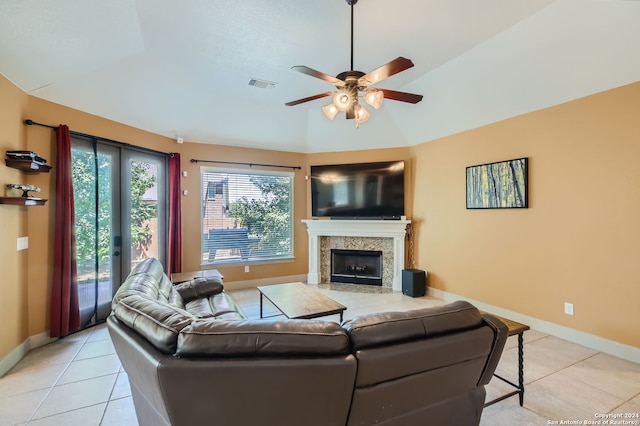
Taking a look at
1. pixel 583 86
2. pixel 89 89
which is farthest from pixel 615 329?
pixel 89 89

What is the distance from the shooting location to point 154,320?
4.59ft

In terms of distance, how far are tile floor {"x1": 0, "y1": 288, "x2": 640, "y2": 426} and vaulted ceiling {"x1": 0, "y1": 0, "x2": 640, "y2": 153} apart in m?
2.75

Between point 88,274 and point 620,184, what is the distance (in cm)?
607

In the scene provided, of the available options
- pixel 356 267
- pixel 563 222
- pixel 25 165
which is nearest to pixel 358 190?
pixel 356 267

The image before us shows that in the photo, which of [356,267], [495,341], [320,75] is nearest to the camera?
[495,341]

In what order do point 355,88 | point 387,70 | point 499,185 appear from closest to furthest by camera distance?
point 387,70
point 355,88
point 499,185

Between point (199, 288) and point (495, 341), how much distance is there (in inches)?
124

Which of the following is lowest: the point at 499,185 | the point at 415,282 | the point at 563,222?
the point at 415,282

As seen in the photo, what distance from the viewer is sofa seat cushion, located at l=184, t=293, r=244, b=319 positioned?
282cm

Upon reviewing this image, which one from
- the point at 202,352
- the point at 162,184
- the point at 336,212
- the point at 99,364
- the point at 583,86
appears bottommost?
the point at 99,364

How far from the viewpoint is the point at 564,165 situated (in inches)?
133

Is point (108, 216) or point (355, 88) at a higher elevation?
point (355, 88)

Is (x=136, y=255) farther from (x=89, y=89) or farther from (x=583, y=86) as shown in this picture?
(x=583, y=86)

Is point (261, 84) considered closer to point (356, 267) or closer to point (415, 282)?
point (356, 267)
